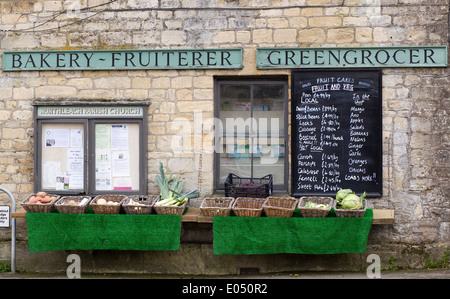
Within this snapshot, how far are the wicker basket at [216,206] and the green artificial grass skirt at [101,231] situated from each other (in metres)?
0.37

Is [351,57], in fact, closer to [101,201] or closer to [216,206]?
[216,206]

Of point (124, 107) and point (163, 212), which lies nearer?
point (163, 212)

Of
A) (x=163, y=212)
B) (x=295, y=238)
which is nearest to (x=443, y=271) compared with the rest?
(x=295, y=238)

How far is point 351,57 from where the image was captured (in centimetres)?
757

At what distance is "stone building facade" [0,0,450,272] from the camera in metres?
7.54

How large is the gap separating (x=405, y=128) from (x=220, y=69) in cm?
275

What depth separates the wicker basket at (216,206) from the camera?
7.05 metres

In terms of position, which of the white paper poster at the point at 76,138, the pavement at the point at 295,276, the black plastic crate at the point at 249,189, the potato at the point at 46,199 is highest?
the white paper poster at the point at 76,138

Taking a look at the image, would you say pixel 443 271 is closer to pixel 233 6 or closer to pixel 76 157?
pixel 233 6

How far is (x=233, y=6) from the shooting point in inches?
303

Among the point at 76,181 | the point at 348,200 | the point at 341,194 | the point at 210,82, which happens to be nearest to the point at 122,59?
the point at 210,82

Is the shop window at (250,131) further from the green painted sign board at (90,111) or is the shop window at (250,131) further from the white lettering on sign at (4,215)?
the white lettering on sign at (4,215)

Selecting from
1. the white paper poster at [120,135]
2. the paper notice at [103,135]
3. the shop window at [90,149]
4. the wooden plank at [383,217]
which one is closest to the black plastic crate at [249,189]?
the shop window at [90,149]

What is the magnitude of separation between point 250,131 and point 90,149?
235 centimetres
